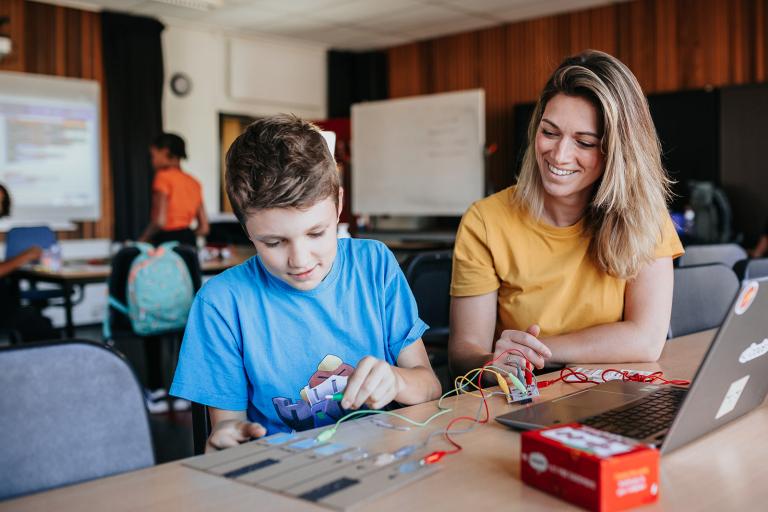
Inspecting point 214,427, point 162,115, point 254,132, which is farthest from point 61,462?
point 162,115

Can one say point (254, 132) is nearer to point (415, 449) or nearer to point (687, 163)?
point (415, 449)

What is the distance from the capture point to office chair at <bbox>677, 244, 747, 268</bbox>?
8.54 feet

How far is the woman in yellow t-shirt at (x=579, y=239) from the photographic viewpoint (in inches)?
63.8

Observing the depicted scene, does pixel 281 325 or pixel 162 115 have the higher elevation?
pixel 162 115

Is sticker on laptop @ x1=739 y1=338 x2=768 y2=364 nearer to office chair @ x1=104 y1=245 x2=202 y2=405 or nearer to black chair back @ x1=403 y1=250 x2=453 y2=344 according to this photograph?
black chair back @ x1=403 y1=250 x2=453 y2=344

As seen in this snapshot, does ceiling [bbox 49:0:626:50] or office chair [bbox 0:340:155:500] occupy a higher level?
ceiling [bbox 49:0:626:50]

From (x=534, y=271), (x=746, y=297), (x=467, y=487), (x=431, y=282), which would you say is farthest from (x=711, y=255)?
(x=467, y=487)

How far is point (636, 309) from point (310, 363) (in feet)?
2.52

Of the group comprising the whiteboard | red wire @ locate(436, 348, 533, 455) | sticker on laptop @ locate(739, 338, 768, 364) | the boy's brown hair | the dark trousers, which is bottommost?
red wire @ locate(436, 348, 533, 455)

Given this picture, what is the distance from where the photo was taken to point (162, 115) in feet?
22.6

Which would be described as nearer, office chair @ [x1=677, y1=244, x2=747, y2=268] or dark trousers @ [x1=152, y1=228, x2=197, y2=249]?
office chair @ [x1=677, y1=244, x2=747, y2=268]

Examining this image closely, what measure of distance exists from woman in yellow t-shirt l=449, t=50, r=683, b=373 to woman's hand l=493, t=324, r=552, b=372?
15 centimetres

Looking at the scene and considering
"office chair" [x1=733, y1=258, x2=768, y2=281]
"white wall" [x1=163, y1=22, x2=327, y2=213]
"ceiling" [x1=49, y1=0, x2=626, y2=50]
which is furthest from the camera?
"white wall" [x1=163, y1=22, x2=327, y2=213]

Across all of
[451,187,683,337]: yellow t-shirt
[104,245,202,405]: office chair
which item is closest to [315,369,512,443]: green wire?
[451,187,683,337]: yellow t-shirt
